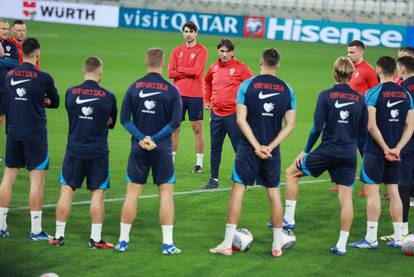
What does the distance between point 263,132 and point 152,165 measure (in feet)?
4.28

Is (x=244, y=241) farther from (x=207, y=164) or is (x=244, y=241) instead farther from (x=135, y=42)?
(x=135, y=42)

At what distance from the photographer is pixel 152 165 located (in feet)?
31.0

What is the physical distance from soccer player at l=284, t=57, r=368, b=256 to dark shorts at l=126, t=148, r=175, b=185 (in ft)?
5.55

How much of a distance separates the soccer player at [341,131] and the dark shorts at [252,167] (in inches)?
21.7

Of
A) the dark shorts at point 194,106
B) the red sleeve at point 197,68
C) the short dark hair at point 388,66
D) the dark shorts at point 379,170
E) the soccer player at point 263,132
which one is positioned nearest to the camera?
the soccer player at point 263,132

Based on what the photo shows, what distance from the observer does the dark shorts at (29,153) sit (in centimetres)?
982

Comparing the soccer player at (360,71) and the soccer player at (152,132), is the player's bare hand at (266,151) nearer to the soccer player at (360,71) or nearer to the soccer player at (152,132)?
the soccer player at (152,132)

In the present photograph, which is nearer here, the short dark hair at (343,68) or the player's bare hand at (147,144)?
the player's bare hand at (147,144)

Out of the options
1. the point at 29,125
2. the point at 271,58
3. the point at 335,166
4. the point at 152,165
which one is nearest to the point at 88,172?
the point at 152,165

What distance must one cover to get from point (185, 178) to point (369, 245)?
4.35 metres

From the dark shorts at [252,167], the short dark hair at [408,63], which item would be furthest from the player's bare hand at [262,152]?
the short dark hair at [408,63]

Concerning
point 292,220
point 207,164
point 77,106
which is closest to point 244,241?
point 292,220

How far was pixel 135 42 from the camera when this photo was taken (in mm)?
34344

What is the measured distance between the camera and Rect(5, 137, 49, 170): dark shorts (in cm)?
982
